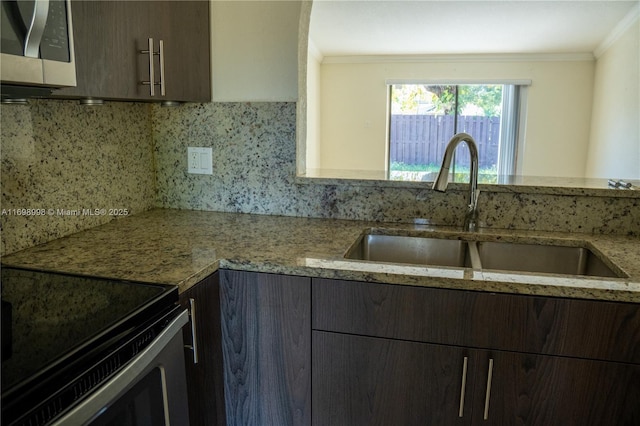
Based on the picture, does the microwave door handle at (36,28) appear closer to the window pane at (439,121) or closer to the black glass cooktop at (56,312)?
the black glass cooktop at (56,312)

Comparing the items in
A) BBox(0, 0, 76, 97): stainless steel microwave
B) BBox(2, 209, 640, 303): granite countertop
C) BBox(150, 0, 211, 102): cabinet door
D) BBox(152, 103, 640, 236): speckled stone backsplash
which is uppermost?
BBox(150, 0, 211, 102): cabinet door

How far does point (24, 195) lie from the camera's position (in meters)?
1.28

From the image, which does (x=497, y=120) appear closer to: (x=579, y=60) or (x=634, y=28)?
(x=579, y=60)

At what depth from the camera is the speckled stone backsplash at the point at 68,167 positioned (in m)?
1.25

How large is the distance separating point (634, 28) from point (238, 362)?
5183 millimetres

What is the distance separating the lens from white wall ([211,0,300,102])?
1.67 m

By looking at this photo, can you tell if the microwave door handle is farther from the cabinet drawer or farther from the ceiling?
the ceiling

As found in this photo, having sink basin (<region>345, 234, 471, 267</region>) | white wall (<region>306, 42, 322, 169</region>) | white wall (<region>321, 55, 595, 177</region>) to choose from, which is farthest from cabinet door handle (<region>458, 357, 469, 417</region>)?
white wall (<region>321, 55, 595, 177</region>)

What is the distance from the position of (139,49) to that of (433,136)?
6227 mm

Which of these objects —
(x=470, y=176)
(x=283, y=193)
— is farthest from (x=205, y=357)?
(x=470, y=176)

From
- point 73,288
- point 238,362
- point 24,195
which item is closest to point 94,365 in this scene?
point 73,288

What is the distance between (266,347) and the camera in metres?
1.26

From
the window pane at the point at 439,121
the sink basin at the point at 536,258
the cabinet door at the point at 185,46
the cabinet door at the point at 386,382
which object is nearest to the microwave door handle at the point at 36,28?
the cabinet door at the point at 185,46

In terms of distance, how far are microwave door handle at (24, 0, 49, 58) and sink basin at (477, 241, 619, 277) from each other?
1316 mm
